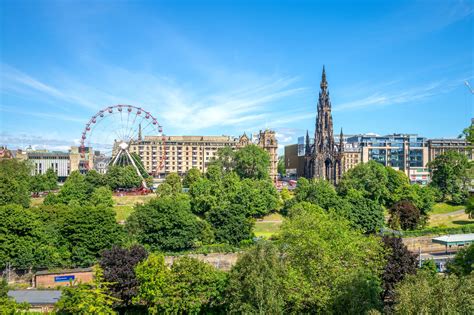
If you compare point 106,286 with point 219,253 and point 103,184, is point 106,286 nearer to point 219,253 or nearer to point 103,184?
point 219,253

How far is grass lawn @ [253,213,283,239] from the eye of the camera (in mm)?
61094

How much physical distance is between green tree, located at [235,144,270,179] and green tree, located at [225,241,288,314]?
56.3m

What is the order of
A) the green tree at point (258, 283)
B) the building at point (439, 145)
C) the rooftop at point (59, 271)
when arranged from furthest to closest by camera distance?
1. the building at point (439, 145)
2. the rooftop at point (59, 271)
3. the green tree at point (258, 283)

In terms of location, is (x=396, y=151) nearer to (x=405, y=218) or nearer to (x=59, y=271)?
(x=405, y=218)

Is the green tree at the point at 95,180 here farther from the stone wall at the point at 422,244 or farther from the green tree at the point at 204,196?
the stone wall at the point at 422,244

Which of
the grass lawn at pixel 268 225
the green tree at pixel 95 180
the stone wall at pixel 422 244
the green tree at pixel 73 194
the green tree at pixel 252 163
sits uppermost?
the green tree at pixel 252 163

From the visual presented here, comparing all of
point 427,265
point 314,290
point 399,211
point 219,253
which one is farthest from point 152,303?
point 399,211

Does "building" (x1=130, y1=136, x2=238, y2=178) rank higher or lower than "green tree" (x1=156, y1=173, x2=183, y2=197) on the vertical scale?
higher

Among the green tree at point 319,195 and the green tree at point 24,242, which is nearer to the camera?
the green tree at point 24,242

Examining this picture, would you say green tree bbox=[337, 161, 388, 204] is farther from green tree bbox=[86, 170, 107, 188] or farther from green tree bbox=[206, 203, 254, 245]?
green tree bbox=[86, 170, 107, 188]

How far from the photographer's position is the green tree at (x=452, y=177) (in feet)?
258

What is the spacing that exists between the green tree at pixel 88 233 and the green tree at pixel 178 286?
548 inches

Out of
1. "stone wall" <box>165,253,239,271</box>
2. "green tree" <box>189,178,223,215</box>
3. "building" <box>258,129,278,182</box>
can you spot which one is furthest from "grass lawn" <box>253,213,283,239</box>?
"building" <box>258,129,278,182</box>

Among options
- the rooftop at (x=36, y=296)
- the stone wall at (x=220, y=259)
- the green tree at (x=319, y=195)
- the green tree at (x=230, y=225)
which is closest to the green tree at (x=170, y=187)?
the green tree at (x=230, y=225)
